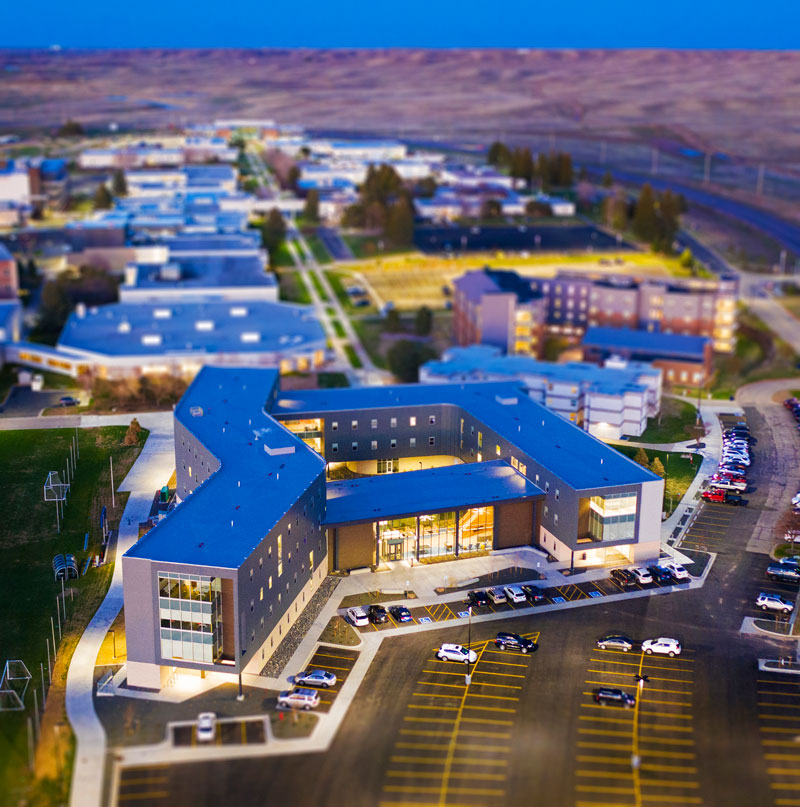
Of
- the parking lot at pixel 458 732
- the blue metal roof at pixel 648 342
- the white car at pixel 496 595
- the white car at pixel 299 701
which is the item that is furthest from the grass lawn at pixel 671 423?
the white car at pixel 299 701

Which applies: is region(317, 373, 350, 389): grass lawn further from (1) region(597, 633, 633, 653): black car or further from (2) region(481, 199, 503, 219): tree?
(2) region(481, 199, 503, 219): tree

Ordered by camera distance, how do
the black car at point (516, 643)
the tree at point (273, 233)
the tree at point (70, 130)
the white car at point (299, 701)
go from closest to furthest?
the white car at point (299, 701), the black car at point (516, 643), the tree at point (273, 233), the tree at point (70, 130)

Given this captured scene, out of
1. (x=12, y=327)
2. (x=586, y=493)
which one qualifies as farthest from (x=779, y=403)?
(x=12, y=327)

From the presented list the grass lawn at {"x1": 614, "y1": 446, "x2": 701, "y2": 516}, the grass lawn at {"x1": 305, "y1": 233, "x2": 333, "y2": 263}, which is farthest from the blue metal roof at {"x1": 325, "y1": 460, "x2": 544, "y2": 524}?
the grass lawn at {"x1": 305, "y1": 233, "x2": 333, "y2": 263}

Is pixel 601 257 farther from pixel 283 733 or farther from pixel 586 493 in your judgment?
pixel 283 733

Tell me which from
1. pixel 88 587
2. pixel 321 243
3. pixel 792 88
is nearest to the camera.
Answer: pixel 88 587

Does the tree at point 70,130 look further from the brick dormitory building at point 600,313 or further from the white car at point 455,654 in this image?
the white car at point 455,654

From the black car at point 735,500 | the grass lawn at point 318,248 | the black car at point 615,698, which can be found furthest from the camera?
the grass lawn at point 318,248
